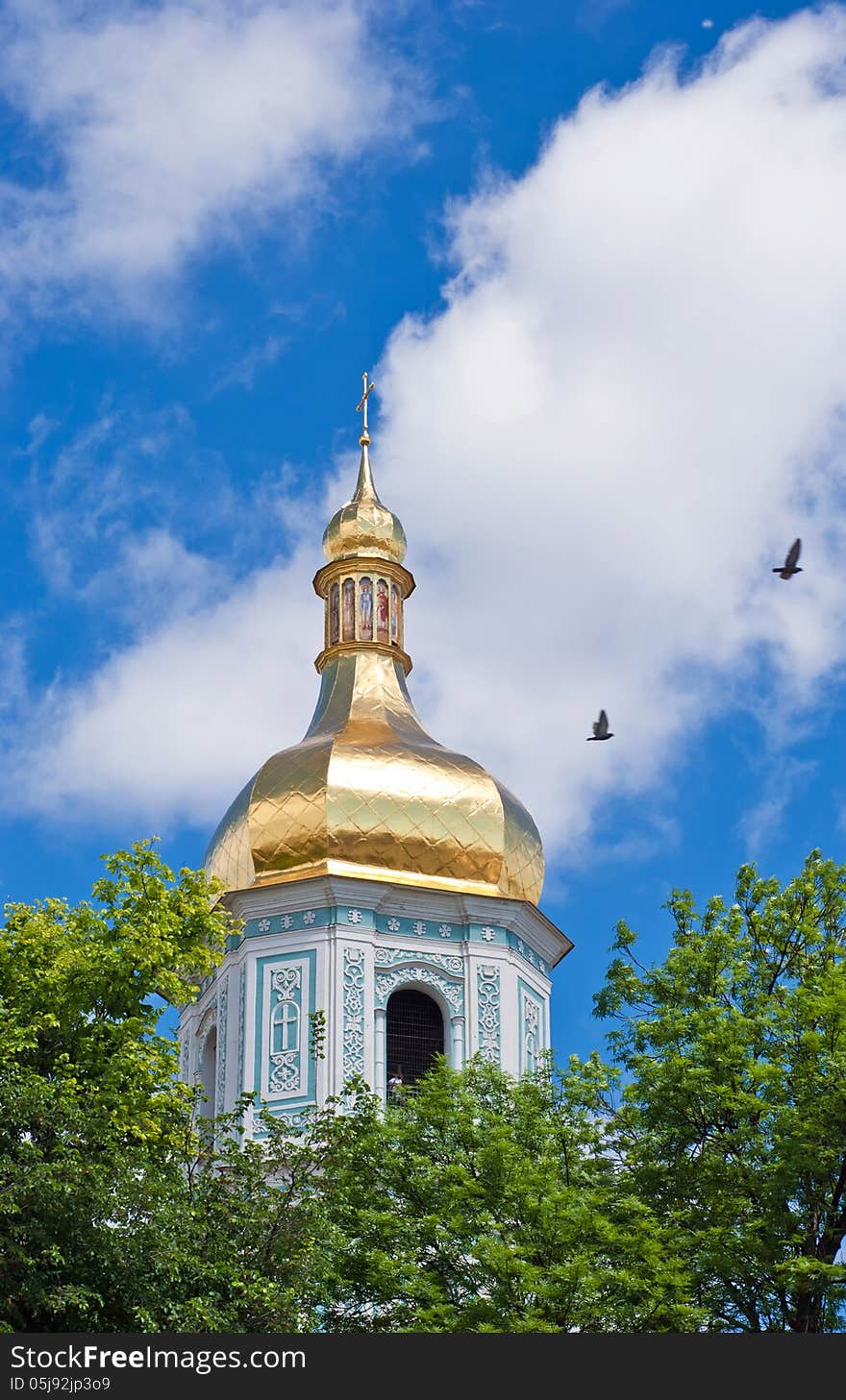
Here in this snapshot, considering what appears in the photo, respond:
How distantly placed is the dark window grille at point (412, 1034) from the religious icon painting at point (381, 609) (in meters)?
6.74

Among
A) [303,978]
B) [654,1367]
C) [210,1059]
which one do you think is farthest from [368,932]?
[654,1367]

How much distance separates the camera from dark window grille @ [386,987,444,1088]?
30328 mm

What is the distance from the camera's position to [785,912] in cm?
2427

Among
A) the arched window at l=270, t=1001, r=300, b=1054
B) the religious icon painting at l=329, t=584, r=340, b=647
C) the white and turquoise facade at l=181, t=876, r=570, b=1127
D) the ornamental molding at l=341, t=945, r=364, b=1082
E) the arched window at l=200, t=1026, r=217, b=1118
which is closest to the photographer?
the ornamental molding at l=341, t=945, r=364, b=1082

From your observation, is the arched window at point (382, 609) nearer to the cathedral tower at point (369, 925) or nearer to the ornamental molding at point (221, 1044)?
the cathedral tower at point (369, 925)

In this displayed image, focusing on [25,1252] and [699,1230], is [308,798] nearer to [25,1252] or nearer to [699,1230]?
[699,1230]

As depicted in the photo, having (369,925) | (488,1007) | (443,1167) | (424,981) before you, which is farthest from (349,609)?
(443,1167)

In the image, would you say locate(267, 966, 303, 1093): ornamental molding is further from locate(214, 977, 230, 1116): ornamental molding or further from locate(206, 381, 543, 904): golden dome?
locate(206, 381, 543, 904): golden dome

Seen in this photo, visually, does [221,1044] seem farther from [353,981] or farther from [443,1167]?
[443,1167]

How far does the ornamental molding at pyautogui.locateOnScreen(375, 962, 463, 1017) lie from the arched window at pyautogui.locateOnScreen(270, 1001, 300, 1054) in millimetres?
1238

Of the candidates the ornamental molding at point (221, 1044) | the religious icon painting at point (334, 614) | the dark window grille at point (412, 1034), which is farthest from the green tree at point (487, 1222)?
the religious icon painting at point (334, 614)

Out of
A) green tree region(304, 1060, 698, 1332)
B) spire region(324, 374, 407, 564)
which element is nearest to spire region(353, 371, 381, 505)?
spire region(324, 374, 407, 564)

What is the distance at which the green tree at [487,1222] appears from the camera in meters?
21.2

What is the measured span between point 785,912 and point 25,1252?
30.0ft
